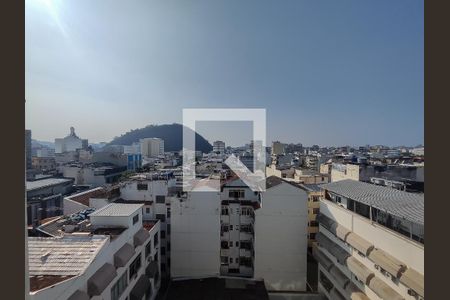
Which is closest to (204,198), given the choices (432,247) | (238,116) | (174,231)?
(174,231)

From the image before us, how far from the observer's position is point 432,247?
801mm

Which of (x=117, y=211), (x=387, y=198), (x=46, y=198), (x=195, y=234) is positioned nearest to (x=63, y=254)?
(x=117, y=211)

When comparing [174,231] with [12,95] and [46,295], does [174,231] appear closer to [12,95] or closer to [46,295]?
[46,295]

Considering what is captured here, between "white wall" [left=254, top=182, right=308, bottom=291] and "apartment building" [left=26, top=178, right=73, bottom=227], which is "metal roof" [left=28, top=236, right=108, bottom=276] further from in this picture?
"apartment building" [left=26, top=178, right=73, bottom=227]

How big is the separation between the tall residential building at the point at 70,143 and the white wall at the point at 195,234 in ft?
143

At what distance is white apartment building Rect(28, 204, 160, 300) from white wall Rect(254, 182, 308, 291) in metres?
3.88

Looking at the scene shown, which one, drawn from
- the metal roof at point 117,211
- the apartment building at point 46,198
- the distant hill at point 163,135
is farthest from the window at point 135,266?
the distant hill at point 163,135

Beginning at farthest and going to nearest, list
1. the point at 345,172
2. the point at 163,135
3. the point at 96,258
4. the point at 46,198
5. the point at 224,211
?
the point at 163,135, the point at 345,172, the point at 46,198, the point at 224,211, the point at 96,258

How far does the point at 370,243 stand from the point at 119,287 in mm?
6028

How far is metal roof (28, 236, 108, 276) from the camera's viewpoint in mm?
4559

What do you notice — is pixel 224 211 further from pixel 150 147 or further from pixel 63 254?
pixel 150 147

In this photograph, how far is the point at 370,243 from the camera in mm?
6438

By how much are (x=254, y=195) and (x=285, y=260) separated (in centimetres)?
262

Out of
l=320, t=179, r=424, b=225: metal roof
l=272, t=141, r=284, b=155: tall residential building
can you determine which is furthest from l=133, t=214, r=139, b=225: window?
l=272, t=141, r=284, b=155: tall residential building
